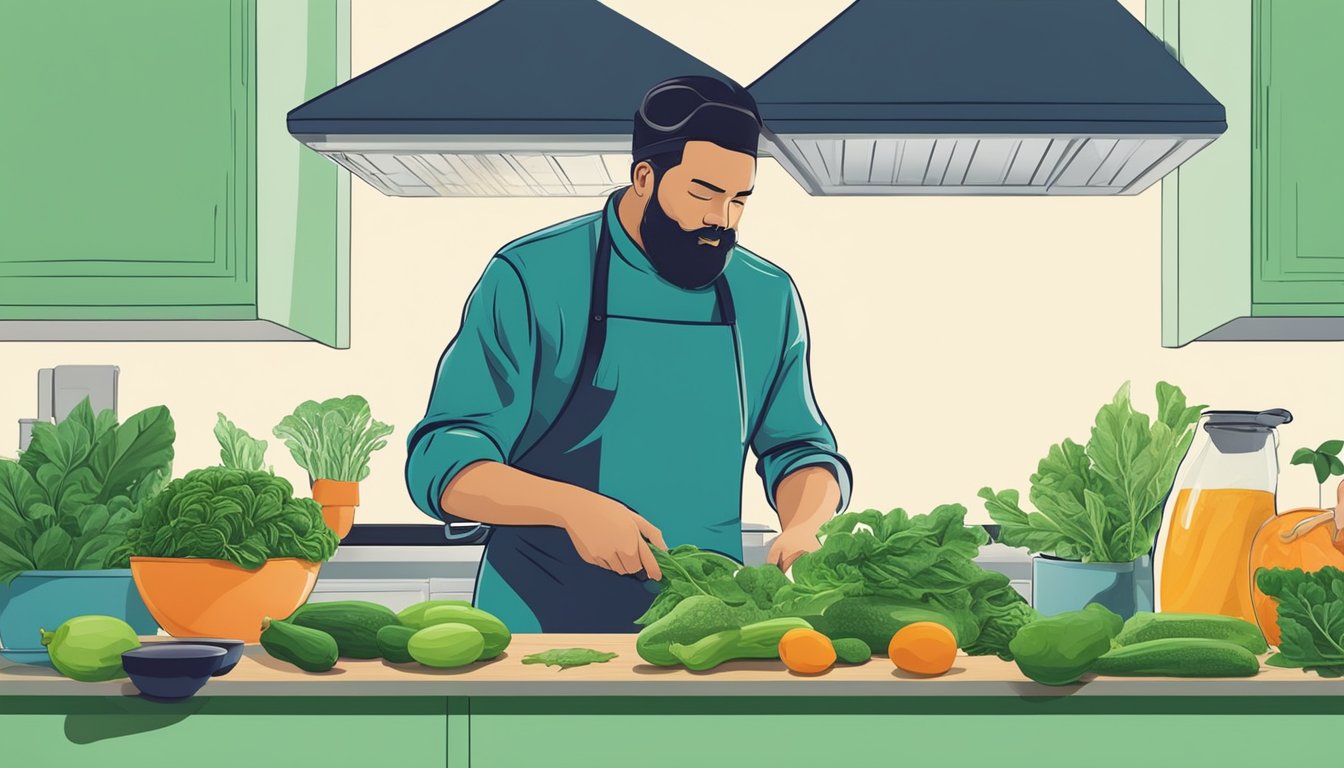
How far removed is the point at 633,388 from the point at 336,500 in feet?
4.28

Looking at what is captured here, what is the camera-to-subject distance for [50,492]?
4.55 feet

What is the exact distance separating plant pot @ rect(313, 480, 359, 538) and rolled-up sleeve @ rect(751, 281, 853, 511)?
1.35 meters

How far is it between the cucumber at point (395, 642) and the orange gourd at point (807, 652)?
402 millimetres

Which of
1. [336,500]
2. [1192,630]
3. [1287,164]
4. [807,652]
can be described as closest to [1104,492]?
[1192,630]

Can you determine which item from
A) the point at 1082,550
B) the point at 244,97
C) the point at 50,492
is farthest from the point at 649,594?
the point at 244,97

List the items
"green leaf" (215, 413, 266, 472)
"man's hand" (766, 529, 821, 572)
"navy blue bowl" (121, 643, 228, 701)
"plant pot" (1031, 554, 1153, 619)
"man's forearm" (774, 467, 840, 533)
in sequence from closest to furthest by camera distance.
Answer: "navy blue bowl" (121, 643, 228, 701)
"plant pot" (1031, 554, 1153, 619)
"man's hand" (766, 529, 821, 572)
"man's forearm" (774, 467, 840, 533)
"green leaf" (215, 413, 266, 472)

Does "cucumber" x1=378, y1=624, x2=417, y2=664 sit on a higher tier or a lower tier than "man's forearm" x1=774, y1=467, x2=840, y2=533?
lower

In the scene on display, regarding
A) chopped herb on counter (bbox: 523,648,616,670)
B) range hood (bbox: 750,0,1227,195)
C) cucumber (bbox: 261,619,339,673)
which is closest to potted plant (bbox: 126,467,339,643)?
cucumber (bbox: 261,619,339,673)

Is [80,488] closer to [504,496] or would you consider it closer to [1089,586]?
[504,496]

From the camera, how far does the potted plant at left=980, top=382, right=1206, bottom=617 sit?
4.97 feet

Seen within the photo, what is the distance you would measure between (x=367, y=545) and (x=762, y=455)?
1342 millimetres

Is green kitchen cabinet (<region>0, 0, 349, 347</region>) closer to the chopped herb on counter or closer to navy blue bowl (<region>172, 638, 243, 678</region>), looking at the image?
navy blue bowl (<region>172, 638, 243, 678</region>)

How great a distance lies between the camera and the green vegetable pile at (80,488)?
1.37m
